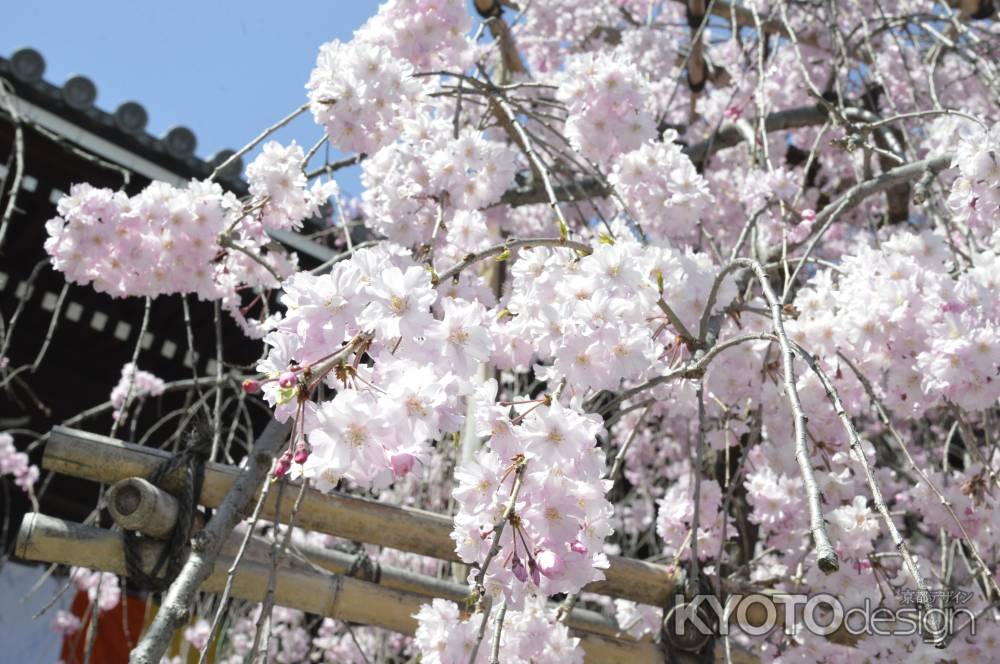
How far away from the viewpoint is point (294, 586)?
151 centimetres

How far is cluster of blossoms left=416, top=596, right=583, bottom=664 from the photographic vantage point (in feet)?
4.31

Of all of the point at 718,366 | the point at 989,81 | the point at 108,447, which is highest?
the point at 989,81

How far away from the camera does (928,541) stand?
3.33m

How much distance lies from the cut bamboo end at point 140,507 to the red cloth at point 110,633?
3.93 m

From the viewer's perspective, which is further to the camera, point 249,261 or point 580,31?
point 580,31

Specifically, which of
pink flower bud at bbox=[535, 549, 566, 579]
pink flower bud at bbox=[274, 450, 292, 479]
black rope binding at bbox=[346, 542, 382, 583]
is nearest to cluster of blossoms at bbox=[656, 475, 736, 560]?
black rope binding at bbox=[346, 542, 382, 583]

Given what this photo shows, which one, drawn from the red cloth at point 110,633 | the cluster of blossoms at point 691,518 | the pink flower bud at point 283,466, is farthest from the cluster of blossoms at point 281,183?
the red cloth at point 110,633

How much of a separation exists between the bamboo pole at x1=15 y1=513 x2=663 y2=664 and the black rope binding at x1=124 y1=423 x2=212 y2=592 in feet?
0.07

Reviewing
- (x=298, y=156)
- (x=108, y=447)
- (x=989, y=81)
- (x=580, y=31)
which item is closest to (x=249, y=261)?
(x=298, y=156)

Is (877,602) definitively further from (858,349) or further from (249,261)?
(249,261)

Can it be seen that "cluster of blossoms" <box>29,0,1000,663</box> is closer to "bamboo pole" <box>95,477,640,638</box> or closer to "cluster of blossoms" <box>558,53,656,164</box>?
"cluster of blossoms" <box>558,53,656,164</box>

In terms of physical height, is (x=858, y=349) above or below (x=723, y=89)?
below

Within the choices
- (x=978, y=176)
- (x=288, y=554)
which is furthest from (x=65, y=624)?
(x=978, y=176)

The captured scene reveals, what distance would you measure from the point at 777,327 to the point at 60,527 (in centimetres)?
112
